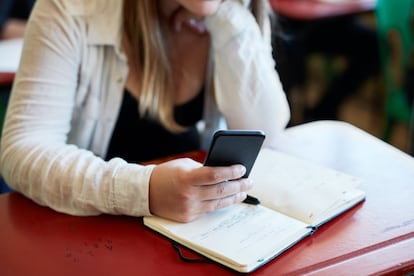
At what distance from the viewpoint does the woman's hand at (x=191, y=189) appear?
92 centimetres

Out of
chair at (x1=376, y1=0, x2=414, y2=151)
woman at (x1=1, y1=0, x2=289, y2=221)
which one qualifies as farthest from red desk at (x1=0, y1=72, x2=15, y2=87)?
chair at (x1=376, y1=0, x2=414, y2=151)

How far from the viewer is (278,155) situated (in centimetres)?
117

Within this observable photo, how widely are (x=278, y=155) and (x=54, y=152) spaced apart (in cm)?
42

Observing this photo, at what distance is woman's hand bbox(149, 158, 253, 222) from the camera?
0.92 meters

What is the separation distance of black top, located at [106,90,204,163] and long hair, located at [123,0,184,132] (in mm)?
35

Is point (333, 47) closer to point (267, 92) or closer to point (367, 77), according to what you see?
point (367, 77)

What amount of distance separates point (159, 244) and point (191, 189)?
97 mm

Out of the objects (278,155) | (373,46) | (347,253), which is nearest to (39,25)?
(278,155)

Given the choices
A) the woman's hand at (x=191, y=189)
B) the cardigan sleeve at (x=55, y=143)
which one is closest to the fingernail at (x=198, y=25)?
the cardigan sleeve at (x=55, y=143)

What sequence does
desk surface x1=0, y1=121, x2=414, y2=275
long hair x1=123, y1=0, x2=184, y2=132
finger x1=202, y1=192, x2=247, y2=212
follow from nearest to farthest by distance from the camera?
desk surface x1=0, y1=121, x2=414, y2=275 → finger x1=202, y1=192, x2=247, y2=212 → long hair x1=123, y1=0, x2=184, y2=132

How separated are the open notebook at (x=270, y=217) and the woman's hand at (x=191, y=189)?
0.02 metres

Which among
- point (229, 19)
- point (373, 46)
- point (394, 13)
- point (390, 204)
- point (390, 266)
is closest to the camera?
point (390, 266)

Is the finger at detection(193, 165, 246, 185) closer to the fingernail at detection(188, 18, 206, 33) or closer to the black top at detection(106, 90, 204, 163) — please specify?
the black top at detection(106, 90, 204, 163)

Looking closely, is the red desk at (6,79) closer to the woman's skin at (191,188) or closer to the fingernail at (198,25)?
the fingernail at (198,25)
